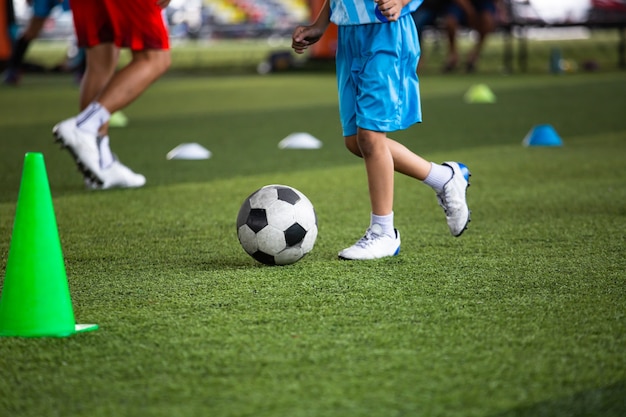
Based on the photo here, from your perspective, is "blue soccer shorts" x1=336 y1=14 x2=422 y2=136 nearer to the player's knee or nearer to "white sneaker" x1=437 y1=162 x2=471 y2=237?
the player's knee

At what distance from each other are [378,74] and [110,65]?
2359mm

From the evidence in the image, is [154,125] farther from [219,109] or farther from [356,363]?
[356,363]

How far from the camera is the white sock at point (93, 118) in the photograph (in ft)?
15.6

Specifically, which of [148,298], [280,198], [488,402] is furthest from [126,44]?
[488,402]

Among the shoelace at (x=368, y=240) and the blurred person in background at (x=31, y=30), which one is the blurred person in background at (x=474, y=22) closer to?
the blurred person in background at (x=31, y=30)

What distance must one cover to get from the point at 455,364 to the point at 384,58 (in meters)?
1.42

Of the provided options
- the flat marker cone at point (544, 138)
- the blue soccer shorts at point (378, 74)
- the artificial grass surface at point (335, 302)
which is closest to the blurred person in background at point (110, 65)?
the artificial grass surface at point (335, 302)

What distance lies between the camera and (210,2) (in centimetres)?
5175

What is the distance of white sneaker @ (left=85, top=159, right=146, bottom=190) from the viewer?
16.3ft

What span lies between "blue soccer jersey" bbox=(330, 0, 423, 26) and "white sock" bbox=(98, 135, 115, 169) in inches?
76.6

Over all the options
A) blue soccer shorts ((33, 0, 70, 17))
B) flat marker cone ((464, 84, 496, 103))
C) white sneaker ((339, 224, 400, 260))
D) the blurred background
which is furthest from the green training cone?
the blurred background

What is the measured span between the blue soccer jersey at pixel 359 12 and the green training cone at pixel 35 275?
51.1 inches

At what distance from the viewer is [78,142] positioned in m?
4.71

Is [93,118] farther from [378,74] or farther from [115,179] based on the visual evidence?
[378,74]
